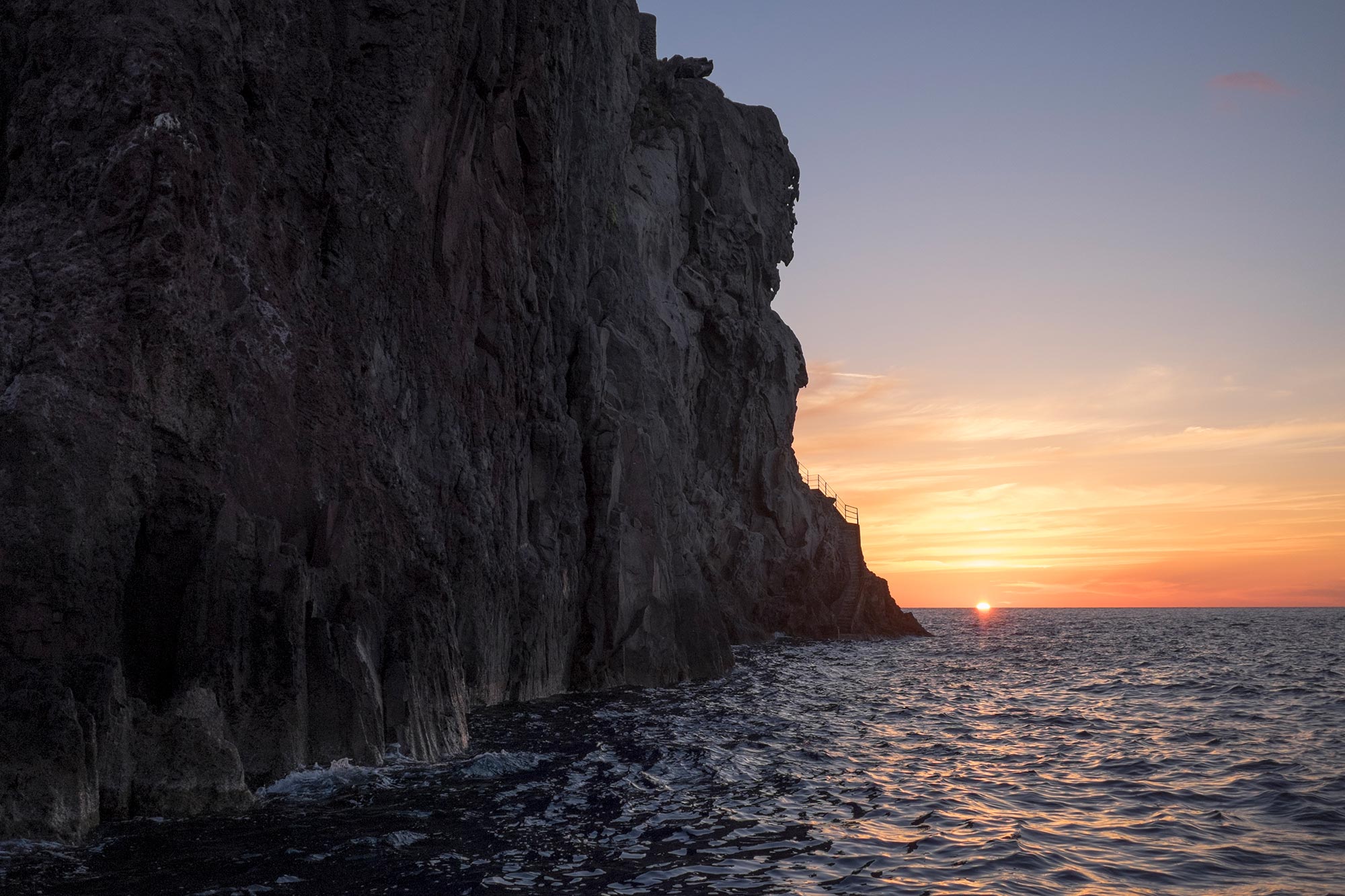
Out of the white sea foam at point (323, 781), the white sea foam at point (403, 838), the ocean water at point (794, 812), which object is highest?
the white sea foam at point (323, 781)

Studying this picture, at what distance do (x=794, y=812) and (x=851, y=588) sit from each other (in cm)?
5747

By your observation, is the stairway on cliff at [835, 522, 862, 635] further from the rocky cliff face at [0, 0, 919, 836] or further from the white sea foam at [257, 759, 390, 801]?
the white sea foam at [257, 759, 390, 801]

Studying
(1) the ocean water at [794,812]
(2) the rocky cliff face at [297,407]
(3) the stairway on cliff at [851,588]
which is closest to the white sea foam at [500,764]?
(1) the ocean water at [794,812]

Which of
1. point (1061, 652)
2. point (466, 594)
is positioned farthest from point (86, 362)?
point (1061, 652)

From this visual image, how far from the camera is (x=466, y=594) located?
25.5m

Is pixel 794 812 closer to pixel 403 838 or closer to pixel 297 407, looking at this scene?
pixel 403 838

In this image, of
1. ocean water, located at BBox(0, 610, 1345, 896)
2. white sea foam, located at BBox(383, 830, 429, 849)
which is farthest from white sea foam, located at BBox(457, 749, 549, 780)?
white sea foam, located at BBox(383, 830, 429, 849)

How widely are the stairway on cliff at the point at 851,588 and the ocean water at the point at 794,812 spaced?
4043cm

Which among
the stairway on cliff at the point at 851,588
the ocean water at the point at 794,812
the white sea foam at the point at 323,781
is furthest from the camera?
the stairway on cliff at the point at 851,588

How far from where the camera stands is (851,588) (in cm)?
7169

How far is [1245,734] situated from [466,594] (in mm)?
19692

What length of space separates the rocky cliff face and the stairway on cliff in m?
32.2

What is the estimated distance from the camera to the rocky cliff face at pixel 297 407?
1405cm

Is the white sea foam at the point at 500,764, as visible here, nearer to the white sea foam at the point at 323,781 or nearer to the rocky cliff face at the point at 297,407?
the rocky cliff face at the point at 297,407
